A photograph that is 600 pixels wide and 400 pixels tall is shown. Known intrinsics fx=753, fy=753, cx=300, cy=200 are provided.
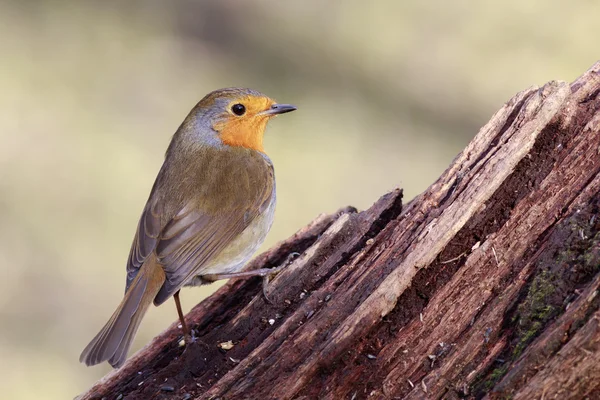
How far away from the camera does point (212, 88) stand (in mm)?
7691

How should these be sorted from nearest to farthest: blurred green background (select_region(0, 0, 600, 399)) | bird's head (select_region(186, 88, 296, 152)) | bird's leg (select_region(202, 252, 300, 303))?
bird's leg (select_region(202, 252, 300, 303)) → bird's head (select_region(186, 88, 296, 152)) → blurred green background (select_region(0, 0, 600, 399))

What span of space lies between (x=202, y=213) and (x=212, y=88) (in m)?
3.99

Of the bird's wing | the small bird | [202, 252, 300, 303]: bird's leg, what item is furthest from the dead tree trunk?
the bird's wing

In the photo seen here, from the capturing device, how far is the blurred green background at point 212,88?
644 centimetres

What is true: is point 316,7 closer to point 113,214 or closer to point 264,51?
point 264,51

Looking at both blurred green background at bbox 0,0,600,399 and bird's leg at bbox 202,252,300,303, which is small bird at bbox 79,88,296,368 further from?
blurred green background at bbox 0,0,600,399

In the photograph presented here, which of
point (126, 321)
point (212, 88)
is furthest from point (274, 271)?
point (212, 88)

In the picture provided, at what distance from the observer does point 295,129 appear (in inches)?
302

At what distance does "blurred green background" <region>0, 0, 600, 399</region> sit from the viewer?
644 cm

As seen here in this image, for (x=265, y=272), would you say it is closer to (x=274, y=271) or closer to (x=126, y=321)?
(x=274, y=271)

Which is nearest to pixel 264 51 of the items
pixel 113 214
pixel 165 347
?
pixel 113 214

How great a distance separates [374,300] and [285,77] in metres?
5.23

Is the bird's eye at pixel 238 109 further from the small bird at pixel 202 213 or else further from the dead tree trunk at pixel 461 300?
the dead tree trunk at pixel 461 300

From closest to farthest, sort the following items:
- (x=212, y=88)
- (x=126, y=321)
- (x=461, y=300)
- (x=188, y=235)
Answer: (x=461, y=300) → (x=126, y=321) → (x=188, y=235) → (x=212, y=88)
